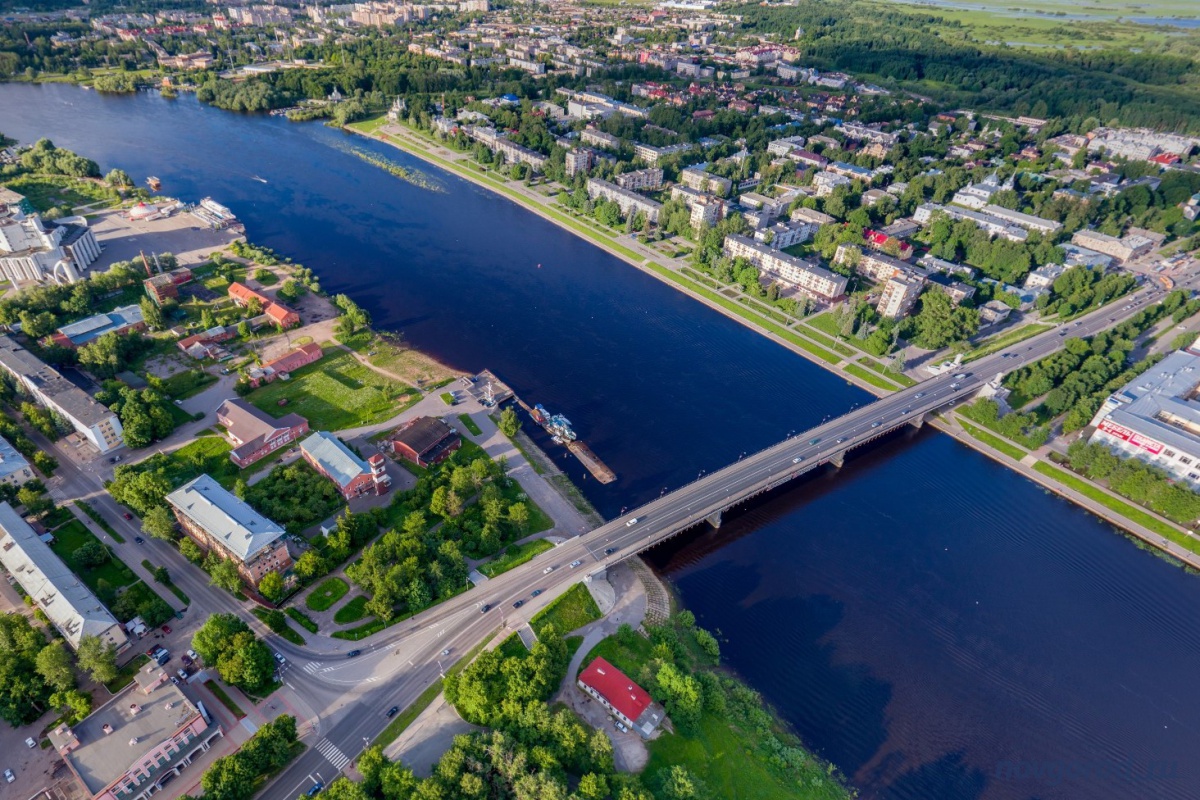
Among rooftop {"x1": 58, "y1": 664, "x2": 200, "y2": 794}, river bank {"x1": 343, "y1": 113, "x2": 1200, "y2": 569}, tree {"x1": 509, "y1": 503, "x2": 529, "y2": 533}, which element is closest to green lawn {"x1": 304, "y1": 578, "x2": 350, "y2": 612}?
rooftop {"x1": 58, "y1": 664, "x2": 200, "y2": 794}

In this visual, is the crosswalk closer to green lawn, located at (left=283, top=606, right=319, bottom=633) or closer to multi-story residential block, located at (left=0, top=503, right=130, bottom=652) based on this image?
green lawn, located at (left=283, top=606, right=319, bottom=633)

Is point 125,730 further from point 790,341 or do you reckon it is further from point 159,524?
point 790,341

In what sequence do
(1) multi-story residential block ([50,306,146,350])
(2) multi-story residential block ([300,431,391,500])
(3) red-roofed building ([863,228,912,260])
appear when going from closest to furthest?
(2) multi-story residential block ([300,431,391,500])
(1) multi-story residential block ([50,306,146,350])
(3) red-roofed building ([863,228,912,260])

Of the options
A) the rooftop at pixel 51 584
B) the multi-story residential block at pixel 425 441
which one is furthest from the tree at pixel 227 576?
the multi-story residential block at pixel 425 441

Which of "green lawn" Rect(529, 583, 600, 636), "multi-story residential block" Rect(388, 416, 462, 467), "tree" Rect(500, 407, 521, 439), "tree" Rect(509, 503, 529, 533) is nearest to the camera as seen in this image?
"green lawn" Rect(529, 583, 600, 636)

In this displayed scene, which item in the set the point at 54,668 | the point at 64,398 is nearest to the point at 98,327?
the point at 64,398

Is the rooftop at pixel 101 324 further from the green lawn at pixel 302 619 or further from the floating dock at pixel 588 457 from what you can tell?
the floating dock at pixel 588 457

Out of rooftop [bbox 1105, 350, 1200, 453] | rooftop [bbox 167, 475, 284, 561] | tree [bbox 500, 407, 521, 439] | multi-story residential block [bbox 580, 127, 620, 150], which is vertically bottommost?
tree [bbox 500, 407, 521, 439]

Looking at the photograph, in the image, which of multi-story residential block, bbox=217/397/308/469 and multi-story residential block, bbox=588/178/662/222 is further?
multi-story residential block, bbox=588/178/662/222
